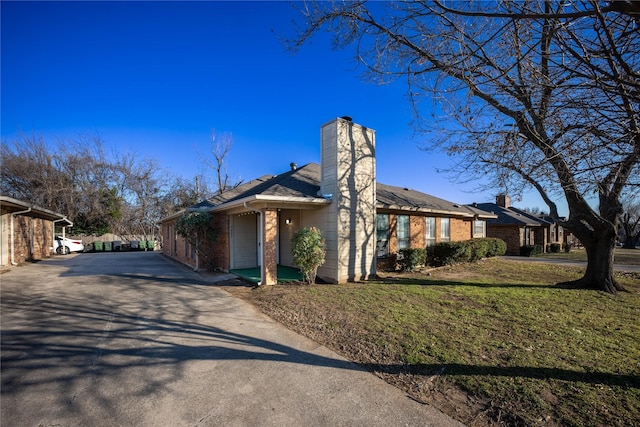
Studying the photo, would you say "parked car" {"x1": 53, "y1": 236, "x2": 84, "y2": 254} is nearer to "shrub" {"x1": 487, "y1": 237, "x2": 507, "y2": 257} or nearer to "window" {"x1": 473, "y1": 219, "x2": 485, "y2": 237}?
"window" {"x1": 473, "y1": 219, "x2": 485, "y2": 237}

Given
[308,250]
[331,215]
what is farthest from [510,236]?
[308,250]

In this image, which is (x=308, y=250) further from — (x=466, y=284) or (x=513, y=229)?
(x=513, y=229)

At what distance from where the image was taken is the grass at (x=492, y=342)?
3043 mm

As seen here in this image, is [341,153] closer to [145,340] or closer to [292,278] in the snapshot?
[292,278]

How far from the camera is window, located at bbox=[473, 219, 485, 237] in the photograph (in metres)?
18.4

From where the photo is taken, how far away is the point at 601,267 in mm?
Result: 8844

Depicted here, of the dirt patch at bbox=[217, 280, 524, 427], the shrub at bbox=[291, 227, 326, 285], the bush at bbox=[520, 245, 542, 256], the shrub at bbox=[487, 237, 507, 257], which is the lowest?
the bush at bbox=[520, 245, 542, 256]

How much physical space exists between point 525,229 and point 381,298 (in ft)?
75.5

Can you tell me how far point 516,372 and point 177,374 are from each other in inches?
158

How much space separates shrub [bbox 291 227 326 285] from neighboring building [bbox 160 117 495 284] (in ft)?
2.29

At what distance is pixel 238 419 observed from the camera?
9.18 ft

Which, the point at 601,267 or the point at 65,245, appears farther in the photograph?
the point at 65,245

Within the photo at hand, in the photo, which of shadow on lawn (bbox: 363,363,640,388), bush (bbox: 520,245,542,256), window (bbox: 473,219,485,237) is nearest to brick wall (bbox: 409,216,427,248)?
window (bbox: 473,219,485,237)

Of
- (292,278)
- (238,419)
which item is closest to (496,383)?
(238,419)
